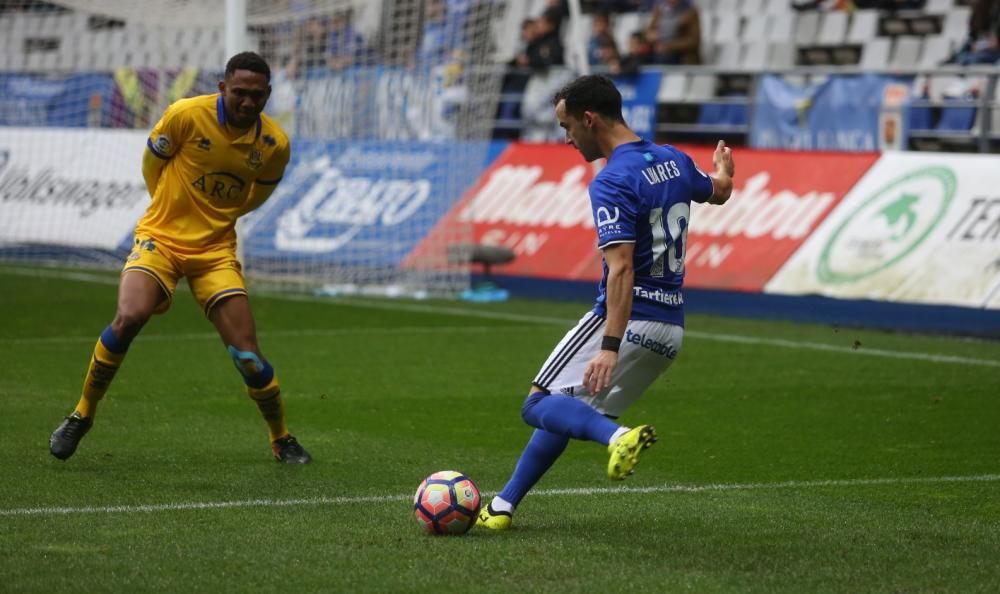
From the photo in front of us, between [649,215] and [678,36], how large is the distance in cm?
1445

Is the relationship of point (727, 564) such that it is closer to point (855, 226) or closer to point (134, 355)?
point (134, 355)

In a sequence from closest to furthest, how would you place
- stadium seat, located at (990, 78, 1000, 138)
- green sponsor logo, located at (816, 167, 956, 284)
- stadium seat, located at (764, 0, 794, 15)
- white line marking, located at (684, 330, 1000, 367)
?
white line marking, located at (684, 330, 1000, 367) → green sponsor logo, located at (816, 167, 956, 284) → stadium seat, located at (990, 78, 1000, 138) → stadium seat, located at (764, 0, 794, 15)

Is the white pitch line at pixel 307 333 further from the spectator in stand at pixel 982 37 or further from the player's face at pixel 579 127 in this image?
the player's face at pixel 579 127

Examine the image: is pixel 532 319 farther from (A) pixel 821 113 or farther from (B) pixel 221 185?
(B) pixel 221 185

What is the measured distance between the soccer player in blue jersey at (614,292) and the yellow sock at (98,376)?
8.38 ft

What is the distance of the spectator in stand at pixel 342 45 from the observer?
60.3ft

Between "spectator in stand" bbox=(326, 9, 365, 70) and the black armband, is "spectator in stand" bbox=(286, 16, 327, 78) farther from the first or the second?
the black armband

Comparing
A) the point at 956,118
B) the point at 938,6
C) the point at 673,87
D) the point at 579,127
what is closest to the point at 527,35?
the point at 673,87

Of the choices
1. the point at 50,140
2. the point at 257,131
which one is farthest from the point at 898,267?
the point at 50,140

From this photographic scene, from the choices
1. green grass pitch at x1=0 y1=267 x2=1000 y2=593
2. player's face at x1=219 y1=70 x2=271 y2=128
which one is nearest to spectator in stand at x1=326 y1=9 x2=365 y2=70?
green grass pitch at x1=0 y1=267 x2=1000 y2=593

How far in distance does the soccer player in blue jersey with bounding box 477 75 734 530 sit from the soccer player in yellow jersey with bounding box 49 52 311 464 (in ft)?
6.99

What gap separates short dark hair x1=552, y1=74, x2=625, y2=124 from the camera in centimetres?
632

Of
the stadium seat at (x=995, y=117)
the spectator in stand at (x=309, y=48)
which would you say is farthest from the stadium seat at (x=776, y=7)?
the spectator in stand at (x=309, y=48)

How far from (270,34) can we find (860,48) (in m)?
7.49
